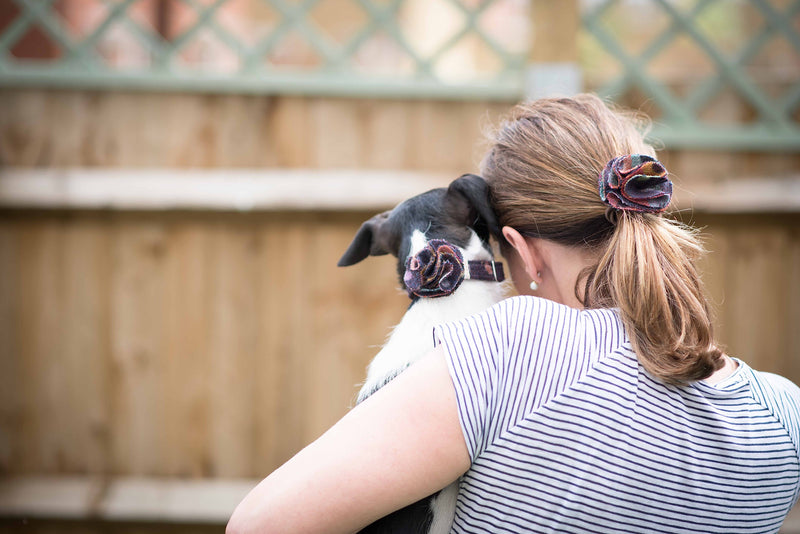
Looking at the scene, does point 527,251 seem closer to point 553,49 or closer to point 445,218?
point 445,218

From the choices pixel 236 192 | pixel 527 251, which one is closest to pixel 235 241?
pixel 236 192

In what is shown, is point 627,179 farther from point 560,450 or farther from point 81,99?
point 81,99

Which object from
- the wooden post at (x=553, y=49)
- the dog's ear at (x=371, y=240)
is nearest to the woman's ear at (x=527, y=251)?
the dog's ear at (x=371, y=240)

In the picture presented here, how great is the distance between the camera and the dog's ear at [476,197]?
1.38m

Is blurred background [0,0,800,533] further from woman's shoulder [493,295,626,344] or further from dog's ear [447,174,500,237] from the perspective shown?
woman's shoulder [493,295,626,344]

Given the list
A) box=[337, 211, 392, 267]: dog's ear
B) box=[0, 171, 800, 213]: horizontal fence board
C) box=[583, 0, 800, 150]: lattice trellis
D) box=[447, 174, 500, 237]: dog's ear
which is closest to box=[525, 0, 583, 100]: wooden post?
box=[583, 0, 800, 150]: lattice trellis

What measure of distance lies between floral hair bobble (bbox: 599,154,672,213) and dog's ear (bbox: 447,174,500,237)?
1.02 feet

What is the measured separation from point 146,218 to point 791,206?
2.78 m

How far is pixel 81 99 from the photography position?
2941mm

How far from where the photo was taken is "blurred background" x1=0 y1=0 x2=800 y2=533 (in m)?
2.93

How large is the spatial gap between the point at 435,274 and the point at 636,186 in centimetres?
41

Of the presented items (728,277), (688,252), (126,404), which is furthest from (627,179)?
(126,404)

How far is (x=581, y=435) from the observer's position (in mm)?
911

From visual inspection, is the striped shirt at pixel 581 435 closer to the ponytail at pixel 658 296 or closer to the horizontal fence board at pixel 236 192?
the ponytail at pixel 658 296
